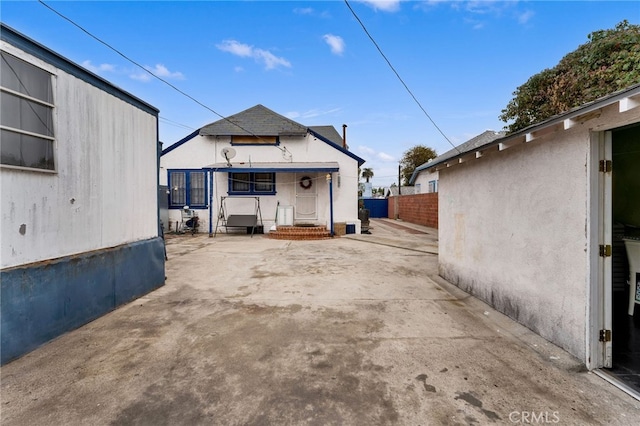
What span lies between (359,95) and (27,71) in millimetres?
10801

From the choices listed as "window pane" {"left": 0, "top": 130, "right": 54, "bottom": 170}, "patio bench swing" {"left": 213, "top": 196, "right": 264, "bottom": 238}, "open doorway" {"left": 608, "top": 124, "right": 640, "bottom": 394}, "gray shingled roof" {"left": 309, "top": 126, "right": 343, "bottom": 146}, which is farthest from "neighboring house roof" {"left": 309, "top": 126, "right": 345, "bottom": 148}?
"window pane" {"left": 0, "top": 130, "right": 54, "bottom": 170}

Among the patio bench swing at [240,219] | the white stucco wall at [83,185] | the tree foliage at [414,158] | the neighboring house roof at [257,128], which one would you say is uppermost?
the tree foliage at [414,158]

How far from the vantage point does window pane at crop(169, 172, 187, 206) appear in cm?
1216

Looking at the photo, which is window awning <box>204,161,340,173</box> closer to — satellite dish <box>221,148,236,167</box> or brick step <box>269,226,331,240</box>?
satellite dish <box>221,148,236,167</box>

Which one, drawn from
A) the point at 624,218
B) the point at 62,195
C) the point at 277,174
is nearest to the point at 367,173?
the point at 277,174

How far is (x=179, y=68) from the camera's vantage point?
8.65m

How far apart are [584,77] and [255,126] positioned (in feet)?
40.9

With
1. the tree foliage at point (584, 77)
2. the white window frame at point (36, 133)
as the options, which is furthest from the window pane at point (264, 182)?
the tree foliage at point (584, 77)

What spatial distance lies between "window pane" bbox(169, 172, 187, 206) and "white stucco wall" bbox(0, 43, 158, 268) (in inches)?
336

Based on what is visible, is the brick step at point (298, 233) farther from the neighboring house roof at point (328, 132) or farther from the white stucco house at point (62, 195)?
the neighboring house roof at point (328, 132)

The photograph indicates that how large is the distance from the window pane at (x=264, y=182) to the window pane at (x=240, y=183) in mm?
438

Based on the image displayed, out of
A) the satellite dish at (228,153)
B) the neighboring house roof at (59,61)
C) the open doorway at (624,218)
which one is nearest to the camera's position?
the neighboring house roof at (59,61)

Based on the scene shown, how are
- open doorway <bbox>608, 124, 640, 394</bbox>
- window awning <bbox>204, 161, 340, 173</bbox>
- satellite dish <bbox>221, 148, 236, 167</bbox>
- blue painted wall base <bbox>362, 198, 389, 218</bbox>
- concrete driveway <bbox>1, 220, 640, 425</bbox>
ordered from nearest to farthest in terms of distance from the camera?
concrete driveway <bbox>1, 220, 640, 425</bbox>, open doorway <bbox>608, 124, 640, 394</bbox>, window awning <bbox>204, 161, 340, 173</bbox>, satellite dish <bbox>221, 148, 236, 167</bbox>, blue painted wall base <bbox>362, 198, 389, 218</bbox>

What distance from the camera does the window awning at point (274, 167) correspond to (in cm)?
1078
